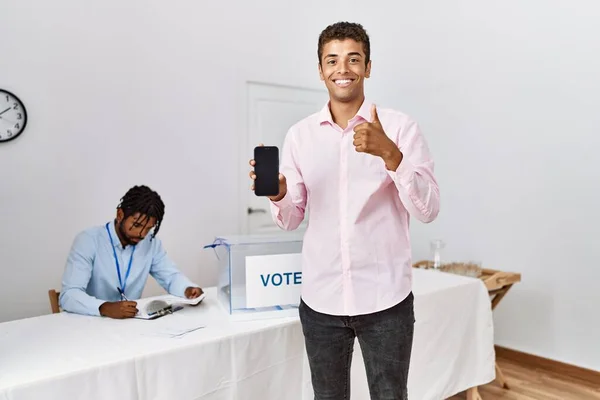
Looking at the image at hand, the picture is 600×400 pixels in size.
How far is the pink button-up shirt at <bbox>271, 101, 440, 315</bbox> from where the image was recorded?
4.02ft

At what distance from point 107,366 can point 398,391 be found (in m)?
0.77

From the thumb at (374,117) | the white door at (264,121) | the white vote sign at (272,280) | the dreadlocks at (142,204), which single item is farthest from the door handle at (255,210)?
the thumb at (374,117)

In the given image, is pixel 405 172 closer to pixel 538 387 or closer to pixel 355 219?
pixel 355 219

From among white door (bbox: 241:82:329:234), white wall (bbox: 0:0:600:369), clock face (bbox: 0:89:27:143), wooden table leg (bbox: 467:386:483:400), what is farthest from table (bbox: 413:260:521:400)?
clock face (bbox: 0:89:27:143)

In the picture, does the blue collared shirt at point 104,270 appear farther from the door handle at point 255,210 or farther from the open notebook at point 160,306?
the door handle at point 255,210

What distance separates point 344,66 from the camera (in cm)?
121

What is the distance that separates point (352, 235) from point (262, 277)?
546 millimetres

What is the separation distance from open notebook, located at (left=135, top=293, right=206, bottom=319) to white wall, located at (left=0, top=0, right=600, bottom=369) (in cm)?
131

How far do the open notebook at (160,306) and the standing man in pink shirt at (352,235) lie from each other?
655mm

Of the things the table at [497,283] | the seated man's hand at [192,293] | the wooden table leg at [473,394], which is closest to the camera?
the seated man's hand at [192,293]

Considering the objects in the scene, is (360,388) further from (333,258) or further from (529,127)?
(529,127)

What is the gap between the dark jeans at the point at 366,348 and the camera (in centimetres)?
122

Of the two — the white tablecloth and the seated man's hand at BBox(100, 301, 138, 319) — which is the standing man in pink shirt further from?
the seated man's hand at BBox(100, 301, 138, 319)

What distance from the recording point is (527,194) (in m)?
3.10
